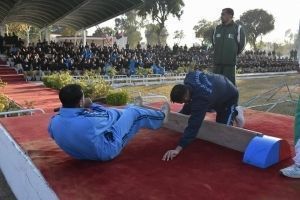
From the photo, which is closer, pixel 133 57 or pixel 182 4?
pixel 133 57

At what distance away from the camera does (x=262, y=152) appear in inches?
149

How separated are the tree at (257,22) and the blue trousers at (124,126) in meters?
48.3

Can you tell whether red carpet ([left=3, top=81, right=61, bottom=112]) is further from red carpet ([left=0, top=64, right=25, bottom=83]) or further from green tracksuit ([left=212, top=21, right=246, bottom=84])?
green tracksuit ([left=212, top=21, right=246, bottom=84])

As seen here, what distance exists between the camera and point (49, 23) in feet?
86.3

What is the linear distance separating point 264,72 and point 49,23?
14810mm

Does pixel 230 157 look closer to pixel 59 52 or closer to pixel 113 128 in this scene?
pixel 113 128

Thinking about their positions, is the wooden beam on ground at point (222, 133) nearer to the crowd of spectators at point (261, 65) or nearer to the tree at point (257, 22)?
the crowd of spectators at point (261, 65)

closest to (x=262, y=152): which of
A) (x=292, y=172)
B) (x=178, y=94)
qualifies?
(x=292, y=172)

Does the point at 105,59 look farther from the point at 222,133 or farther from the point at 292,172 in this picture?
the point at 292,172

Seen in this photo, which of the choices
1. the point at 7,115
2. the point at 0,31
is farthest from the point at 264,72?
the point at 7,115

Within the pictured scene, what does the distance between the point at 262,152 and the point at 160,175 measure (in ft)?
3.42

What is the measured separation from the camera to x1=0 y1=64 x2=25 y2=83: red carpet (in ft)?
54.1

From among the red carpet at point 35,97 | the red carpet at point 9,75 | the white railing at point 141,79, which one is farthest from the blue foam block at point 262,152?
the red carpet at point 9,75

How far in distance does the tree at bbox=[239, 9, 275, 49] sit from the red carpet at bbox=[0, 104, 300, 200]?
159ft
